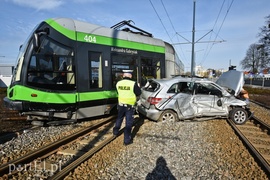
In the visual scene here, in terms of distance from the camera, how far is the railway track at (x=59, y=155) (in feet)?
11.8

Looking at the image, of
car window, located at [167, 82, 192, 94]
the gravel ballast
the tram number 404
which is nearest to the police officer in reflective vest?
the gravel ballast

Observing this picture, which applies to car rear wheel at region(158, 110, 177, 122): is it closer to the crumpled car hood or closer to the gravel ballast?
the gravel ballast

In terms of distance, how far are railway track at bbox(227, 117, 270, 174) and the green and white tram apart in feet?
14.4

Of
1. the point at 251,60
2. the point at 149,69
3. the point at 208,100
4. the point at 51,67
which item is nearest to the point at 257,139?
the point at 208,100

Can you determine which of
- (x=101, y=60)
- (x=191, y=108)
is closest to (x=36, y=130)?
(x=101, y=60)

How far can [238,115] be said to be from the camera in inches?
285

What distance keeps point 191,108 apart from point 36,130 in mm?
5066

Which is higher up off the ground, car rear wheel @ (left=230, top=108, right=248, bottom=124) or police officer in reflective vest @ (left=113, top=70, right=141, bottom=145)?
police officer in reflective vest @ (left=113, top=70, right=141, bottom=145)

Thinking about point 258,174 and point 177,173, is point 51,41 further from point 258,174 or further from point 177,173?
point 258,174

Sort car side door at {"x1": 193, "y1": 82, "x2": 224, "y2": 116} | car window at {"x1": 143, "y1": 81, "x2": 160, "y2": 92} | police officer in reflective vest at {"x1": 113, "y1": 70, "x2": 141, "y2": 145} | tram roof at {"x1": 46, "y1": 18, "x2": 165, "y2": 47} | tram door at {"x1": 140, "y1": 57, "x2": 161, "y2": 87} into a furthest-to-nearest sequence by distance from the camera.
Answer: tram door at {"x1": 140, "y1": 57, "x2": 161, "y2": 87}
car side door at {"x1": 193, "y1": 82, "x2": 224, "y2": 116}
car window at {"x1": 143, "y1": 81, "x2": 160, "y2": 92}
tram roof at {"x1": 46, "y1": 18, "x2": 165, "y2": 47}
police officer in reflective vest at {"x1": 113, "y1": 70, "x2": 141, "y2": 145}

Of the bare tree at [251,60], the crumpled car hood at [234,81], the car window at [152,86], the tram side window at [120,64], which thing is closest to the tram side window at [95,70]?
the tram side window at [120,64]

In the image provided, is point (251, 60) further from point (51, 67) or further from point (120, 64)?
point (51, 67)

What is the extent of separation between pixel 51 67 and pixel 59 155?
274 cm

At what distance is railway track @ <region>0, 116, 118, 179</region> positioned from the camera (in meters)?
3.60
